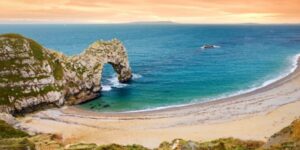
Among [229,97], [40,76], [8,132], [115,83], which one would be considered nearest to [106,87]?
[115,83]

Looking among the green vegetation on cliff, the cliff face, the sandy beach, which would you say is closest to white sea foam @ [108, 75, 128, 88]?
the cliff face

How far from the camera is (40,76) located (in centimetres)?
6438

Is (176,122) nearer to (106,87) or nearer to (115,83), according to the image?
(106,87)

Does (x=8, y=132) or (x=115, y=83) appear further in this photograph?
(x=115, y=83)

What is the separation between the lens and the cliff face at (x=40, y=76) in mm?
60469

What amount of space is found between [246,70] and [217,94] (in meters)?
30.9

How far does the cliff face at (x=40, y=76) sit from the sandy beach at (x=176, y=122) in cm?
292

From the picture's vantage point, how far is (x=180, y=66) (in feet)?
367

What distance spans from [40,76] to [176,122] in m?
25.4

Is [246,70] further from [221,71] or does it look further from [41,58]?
[41,58]

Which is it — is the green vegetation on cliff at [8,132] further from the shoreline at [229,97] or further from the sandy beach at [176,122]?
the shoreline at [229,97]

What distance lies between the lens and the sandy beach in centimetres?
4875

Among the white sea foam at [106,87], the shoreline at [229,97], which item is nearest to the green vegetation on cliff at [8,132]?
the shoreline at [229,97]

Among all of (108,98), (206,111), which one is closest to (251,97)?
(206,111)
